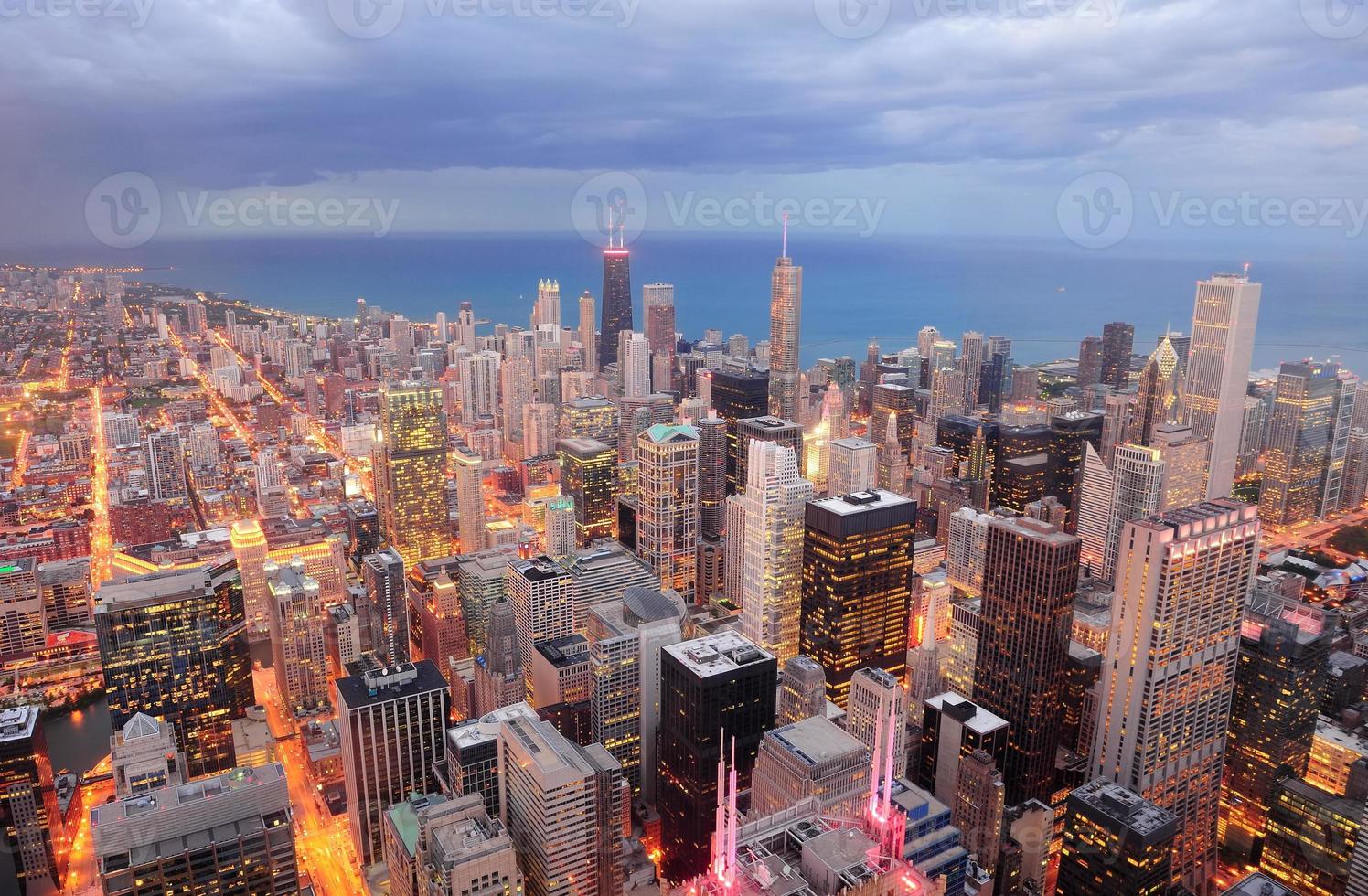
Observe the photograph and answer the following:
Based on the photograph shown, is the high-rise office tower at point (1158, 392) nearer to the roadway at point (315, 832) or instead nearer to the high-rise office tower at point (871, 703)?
the high-rise office tower at point (871, 703)

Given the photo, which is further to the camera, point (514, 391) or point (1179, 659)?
point (514, 391)

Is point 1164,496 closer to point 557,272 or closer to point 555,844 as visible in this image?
point 555,844

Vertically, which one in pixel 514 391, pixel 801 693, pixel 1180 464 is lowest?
pixel 801 693

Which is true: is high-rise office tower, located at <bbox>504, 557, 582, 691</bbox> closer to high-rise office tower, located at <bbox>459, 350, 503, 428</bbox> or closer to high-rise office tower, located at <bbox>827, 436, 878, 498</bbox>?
high-rise office tower, located at <bbox>827, 436, 878, 498</bbox>

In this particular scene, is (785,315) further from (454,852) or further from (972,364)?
(454,852)

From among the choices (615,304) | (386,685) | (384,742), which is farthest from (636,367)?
(384,742)

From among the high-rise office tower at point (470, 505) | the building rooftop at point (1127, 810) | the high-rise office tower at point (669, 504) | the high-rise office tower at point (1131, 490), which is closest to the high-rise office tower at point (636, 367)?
the high-rise office tower at point (470, 505)

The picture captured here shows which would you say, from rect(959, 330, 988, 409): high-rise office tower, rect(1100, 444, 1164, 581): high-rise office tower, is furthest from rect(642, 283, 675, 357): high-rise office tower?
rect(1100, 444, 1164, 581): high-rise office tower
